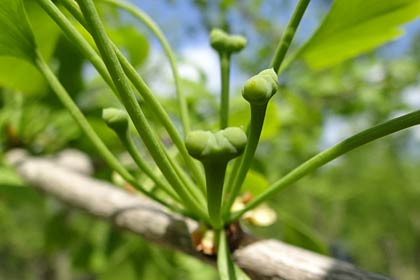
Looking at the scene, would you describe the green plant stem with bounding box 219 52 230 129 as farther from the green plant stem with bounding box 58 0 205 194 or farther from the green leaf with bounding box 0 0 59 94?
the green leaf with bounding box 0 0 59 94

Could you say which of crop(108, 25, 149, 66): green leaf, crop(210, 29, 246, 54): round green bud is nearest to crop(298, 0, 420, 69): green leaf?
crop(210, 29, 246, 54): round green bud

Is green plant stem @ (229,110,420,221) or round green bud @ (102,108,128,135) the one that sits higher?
green plant stem @ (229,110,420,221)

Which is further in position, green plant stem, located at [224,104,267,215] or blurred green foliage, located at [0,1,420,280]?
blurred green foliage, located at [0,1,420,280]

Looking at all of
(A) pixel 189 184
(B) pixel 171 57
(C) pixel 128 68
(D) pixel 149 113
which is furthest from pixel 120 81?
(D) pixel 149 113

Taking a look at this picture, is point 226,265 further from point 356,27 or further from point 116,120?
point 356,27

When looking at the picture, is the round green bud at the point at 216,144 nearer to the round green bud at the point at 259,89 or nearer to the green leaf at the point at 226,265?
the round green bud at the point at 259,89

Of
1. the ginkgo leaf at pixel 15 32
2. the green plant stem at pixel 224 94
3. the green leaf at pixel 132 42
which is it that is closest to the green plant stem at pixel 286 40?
the green plant stem at pixel 224 94
